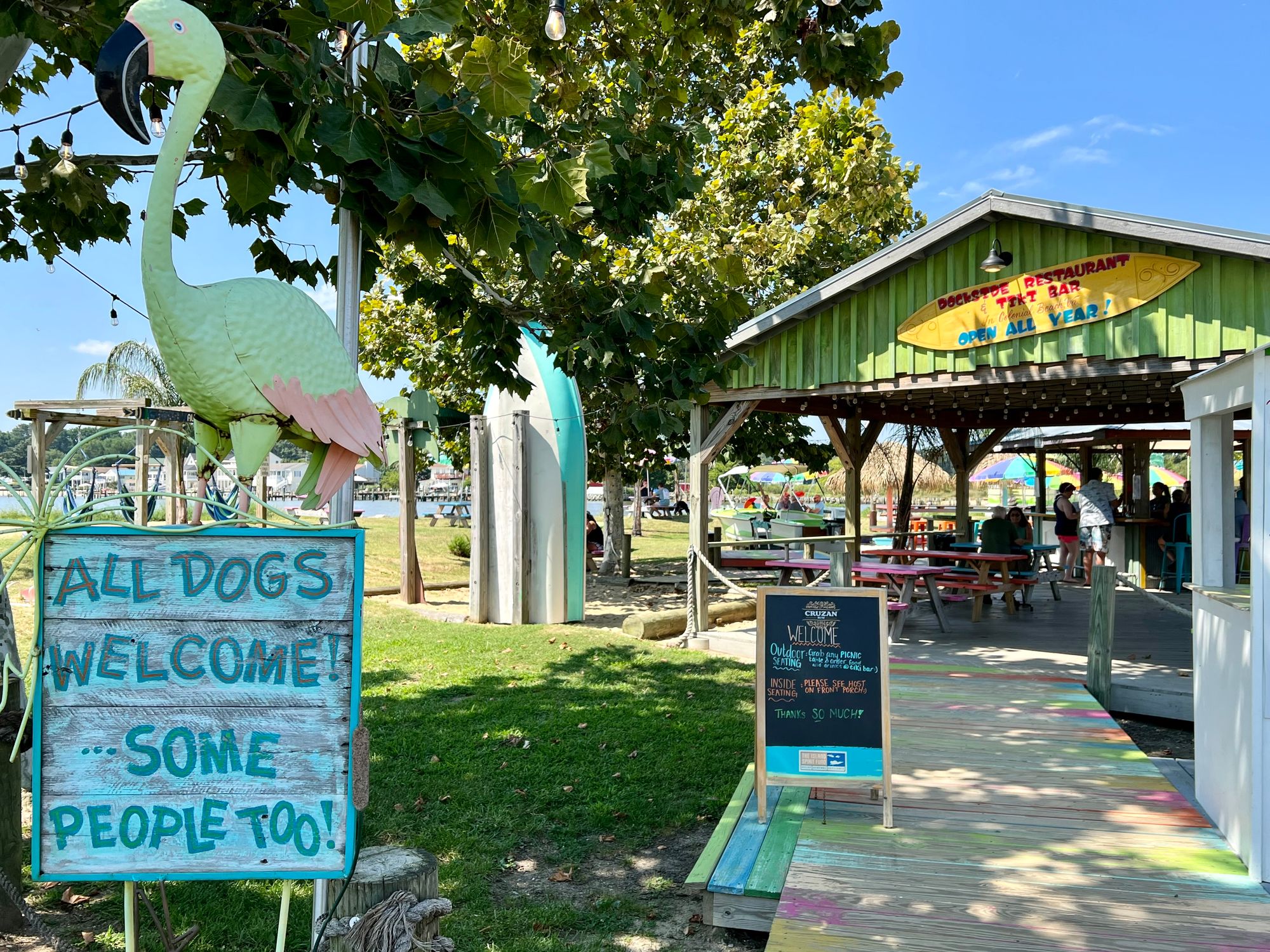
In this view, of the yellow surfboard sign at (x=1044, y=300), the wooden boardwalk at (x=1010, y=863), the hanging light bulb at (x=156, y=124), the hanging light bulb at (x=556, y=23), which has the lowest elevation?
the wooden boardwalk at (x=1010, y=863)

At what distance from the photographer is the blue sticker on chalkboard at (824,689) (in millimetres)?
4367

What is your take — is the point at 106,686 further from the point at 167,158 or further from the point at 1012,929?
the point at 1012,929

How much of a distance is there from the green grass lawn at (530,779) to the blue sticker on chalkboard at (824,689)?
37.9 inches

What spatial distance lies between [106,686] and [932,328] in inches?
305

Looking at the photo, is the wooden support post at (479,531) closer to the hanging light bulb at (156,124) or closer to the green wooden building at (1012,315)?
the green wooden building at (1012,315)

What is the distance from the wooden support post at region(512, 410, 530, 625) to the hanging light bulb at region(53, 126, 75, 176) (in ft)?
20.4

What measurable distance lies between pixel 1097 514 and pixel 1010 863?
1167 cm

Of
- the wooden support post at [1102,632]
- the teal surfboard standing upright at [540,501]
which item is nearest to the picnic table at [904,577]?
the wooden support post at [1102,632]

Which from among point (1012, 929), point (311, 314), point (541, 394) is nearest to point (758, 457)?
point (541, 394)

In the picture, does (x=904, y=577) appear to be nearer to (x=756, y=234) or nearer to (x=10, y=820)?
(x=756, y=234)

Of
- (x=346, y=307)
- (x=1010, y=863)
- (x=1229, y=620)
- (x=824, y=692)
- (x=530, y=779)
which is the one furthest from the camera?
(x=530, y=779)

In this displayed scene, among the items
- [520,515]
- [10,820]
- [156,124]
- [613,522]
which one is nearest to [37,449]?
[520,515]

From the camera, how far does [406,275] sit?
4.88 meters

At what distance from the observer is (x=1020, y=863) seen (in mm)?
3900
